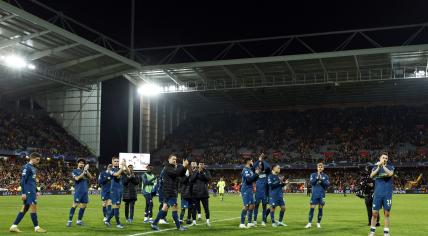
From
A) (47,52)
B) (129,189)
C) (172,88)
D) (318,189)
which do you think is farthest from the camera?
(172,88)

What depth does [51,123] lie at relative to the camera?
66000mm

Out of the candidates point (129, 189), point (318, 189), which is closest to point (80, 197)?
point (129, 189)

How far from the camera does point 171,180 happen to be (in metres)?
15.3

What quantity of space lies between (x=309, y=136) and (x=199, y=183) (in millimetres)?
54743

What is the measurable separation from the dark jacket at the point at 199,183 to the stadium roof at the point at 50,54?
26096 millimetres

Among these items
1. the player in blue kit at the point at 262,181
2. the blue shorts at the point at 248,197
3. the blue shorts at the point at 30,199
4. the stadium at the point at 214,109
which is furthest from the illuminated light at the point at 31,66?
the blue shorts at the point at 248,197

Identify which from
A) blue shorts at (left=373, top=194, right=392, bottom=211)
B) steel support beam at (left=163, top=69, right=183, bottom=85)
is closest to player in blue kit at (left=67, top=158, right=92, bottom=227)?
blue shorts at (left=373, top=194, right=392, bottom=211)

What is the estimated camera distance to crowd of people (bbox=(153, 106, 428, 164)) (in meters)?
64.5

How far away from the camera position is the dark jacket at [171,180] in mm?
15086

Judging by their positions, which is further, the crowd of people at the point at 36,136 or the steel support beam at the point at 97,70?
the crowd of people at the point at 36,136

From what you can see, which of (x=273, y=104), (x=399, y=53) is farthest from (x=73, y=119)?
(x=399, y=53)

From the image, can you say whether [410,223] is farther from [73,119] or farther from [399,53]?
[73,119]

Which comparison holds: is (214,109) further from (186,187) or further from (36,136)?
(186,187)

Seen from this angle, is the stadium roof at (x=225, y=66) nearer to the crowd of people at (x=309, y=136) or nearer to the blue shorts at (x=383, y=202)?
the crowd of people at (x=309, y=136)
